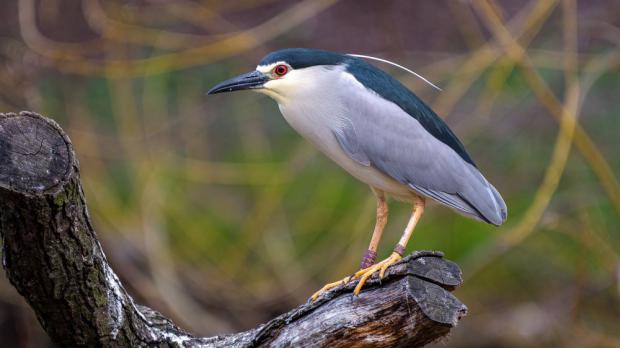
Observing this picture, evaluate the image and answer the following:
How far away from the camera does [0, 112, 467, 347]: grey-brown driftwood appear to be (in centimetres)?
261

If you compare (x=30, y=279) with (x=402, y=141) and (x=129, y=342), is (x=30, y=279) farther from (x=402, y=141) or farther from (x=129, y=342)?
(x=402, y=141)

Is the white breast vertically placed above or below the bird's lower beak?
below

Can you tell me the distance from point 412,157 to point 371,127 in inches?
8.6

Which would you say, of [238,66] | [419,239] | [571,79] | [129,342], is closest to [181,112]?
[238,66]

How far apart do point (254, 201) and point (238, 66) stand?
3.77ft

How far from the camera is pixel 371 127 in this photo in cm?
382

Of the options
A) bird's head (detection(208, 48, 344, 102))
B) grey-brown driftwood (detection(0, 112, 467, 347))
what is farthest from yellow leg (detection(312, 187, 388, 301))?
bird's head (detection(208, 48, 344, 102))

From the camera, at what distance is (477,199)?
3801mm

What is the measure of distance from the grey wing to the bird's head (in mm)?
211

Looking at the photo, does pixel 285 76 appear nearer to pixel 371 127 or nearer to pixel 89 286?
pixel 371 127

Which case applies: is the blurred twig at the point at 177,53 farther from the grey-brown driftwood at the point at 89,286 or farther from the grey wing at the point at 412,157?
the grey-brown driftwood at the point at 89,286

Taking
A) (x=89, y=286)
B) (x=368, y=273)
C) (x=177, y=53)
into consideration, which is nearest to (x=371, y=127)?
(x=368, y=273)

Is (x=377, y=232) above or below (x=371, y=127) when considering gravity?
below

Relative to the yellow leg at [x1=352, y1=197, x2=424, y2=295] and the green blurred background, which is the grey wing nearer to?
the yellow leg at [x1=352, y1=197, x2=424, y2=295]
